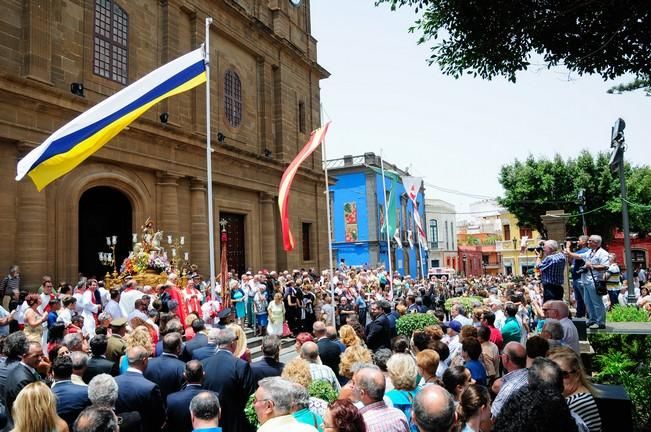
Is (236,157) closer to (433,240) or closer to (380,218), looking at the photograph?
(380,218)

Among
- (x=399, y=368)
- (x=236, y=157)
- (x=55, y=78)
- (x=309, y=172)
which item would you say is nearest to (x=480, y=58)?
(x=399, y=368)

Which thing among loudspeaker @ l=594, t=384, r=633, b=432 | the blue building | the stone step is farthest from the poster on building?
loudspeaker @ l=594, t=384, r=633, b=432

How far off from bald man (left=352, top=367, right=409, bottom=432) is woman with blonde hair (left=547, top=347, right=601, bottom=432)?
141 cm

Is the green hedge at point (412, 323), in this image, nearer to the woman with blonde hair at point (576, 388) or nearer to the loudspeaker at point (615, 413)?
the loudspeaker at point (615, 413)

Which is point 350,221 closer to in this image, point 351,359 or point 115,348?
point 115,348

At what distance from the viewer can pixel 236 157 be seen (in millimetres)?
21359

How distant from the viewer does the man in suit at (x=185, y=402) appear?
188 inches

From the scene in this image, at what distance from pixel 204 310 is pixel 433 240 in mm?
55886

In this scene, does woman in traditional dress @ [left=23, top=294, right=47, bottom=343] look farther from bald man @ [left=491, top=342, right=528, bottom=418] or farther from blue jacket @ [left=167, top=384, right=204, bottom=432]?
bald man @ [left=491, top=342, right=528, bottom=418]

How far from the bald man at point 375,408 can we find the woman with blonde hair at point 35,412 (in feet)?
7.22

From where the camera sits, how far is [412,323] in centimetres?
1016

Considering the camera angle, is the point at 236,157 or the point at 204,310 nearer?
the point at 204,310

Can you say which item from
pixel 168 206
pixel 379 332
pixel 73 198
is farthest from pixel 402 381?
Answer: pixel 168 206

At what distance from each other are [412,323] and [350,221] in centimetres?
3261
